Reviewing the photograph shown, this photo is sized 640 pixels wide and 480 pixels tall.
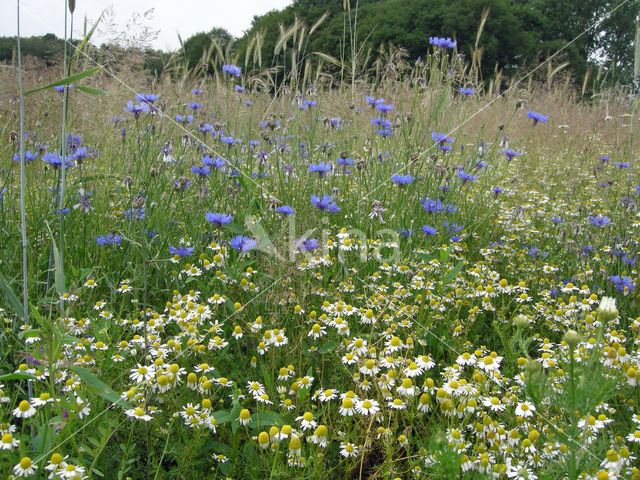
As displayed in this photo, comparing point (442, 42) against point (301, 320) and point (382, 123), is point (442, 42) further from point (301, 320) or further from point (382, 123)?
point (301, 320)

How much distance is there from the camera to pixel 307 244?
1.78 m

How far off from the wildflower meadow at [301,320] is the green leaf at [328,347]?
0.03 meters

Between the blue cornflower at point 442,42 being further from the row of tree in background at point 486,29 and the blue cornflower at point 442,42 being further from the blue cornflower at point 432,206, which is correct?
the row of tree in background at point 486,29

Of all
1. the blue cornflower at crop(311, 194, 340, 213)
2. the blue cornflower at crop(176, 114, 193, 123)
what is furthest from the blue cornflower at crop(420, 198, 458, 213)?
the blue cornflower at crop(176, 114, 193, 123)

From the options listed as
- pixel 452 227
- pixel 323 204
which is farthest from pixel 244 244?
pixel 452 227

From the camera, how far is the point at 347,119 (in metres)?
3.31

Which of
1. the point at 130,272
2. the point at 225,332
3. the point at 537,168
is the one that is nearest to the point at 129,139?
the point at 130,272

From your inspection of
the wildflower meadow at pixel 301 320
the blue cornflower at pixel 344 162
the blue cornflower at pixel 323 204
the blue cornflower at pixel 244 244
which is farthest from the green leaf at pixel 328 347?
the blue cornflower at pixel 344 162

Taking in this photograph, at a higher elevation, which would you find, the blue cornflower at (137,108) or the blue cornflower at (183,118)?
the blue cornflower at (137,108)

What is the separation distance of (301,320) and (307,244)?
0.91 ft

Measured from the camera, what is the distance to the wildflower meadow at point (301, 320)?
1.10 meters

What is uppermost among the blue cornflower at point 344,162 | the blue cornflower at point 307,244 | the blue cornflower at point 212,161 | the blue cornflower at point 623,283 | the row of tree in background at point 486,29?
the row of tree in background at point 486,29

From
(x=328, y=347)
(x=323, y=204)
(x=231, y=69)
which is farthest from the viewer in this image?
(x=231, y=69)

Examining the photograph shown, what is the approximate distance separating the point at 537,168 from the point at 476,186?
1137 mm
